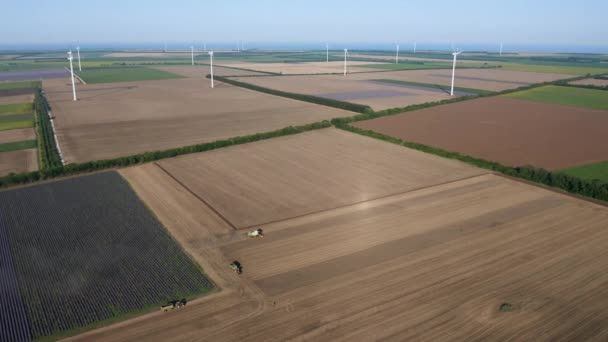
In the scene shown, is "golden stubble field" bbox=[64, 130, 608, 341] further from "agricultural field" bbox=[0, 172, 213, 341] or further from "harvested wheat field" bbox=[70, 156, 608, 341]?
"agricultural field" bbox=[0, 172, 213, 341]

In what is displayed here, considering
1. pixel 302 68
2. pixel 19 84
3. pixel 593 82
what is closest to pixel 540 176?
pixel 593 82

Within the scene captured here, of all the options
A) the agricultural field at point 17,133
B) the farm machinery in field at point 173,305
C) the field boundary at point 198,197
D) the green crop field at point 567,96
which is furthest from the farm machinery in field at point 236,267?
the green crop field at point 567,96

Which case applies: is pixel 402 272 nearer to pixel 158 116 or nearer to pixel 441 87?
pixel 158 116

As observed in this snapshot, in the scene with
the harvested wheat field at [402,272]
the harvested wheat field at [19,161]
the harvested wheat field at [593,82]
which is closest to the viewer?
the harvested wheat field at [402,272]

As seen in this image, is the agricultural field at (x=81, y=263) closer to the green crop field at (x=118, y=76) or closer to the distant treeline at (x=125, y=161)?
the distant treeline at (x=125, y=161)

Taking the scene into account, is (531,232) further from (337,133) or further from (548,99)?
(548,99)
